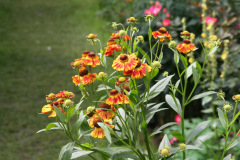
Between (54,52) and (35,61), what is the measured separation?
413mm

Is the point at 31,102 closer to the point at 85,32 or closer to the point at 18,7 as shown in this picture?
the point at 85,32

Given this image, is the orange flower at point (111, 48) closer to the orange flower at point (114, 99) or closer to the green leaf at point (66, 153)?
the orange flower at point (114, 99)

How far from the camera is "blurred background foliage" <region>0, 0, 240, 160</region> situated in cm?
202

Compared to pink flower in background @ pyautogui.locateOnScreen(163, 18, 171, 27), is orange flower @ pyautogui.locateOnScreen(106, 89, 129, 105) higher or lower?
lower

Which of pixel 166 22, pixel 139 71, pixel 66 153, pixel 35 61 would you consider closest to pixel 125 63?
pixel 139 71

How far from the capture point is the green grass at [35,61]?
2301 mm

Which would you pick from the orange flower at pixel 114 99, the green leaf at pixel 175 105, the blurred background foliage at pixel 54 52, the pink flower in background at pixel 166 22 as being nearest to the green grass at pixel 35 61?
the blurred background foliage at pixel 54 52

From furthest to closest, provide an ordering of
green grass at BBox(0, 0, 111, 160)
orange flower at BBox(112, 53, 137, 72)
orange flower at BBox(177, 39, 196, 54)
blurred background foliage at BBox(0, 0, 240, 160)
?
green grass at BBox(0, 0, 111, 160), blurred background foliage at BBox(0, 0, 240, 160), orange flower at BBox(177, 39, 196, 54), orange flower at BBox(112, 53, 137, 72)

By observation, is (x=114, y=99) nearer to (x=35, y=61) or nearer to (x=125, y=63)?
(x=125, y=63)

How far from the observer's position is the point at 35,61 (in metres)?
3.80

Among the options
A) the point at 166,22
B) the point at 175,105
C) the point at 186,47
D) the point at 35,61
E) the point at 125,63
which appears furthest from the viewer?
the point at 35,61

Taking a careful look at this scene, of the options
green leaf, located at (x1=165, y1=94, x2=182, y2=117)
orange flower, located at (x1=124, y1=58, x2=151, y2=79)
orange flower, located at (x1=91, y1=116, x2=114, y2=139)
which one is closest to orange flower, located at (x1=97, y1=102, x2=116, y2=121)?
orange flower, located at (x1=91, y1=116, x2=114, y2=139)

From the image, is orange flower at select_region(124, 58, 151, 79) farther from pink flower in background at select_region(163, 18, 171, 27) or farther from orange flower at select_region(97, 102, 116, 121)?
pink flower in background at select_region(163, 18, 171, 27)

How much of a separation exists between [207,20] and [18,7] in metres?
5.51
